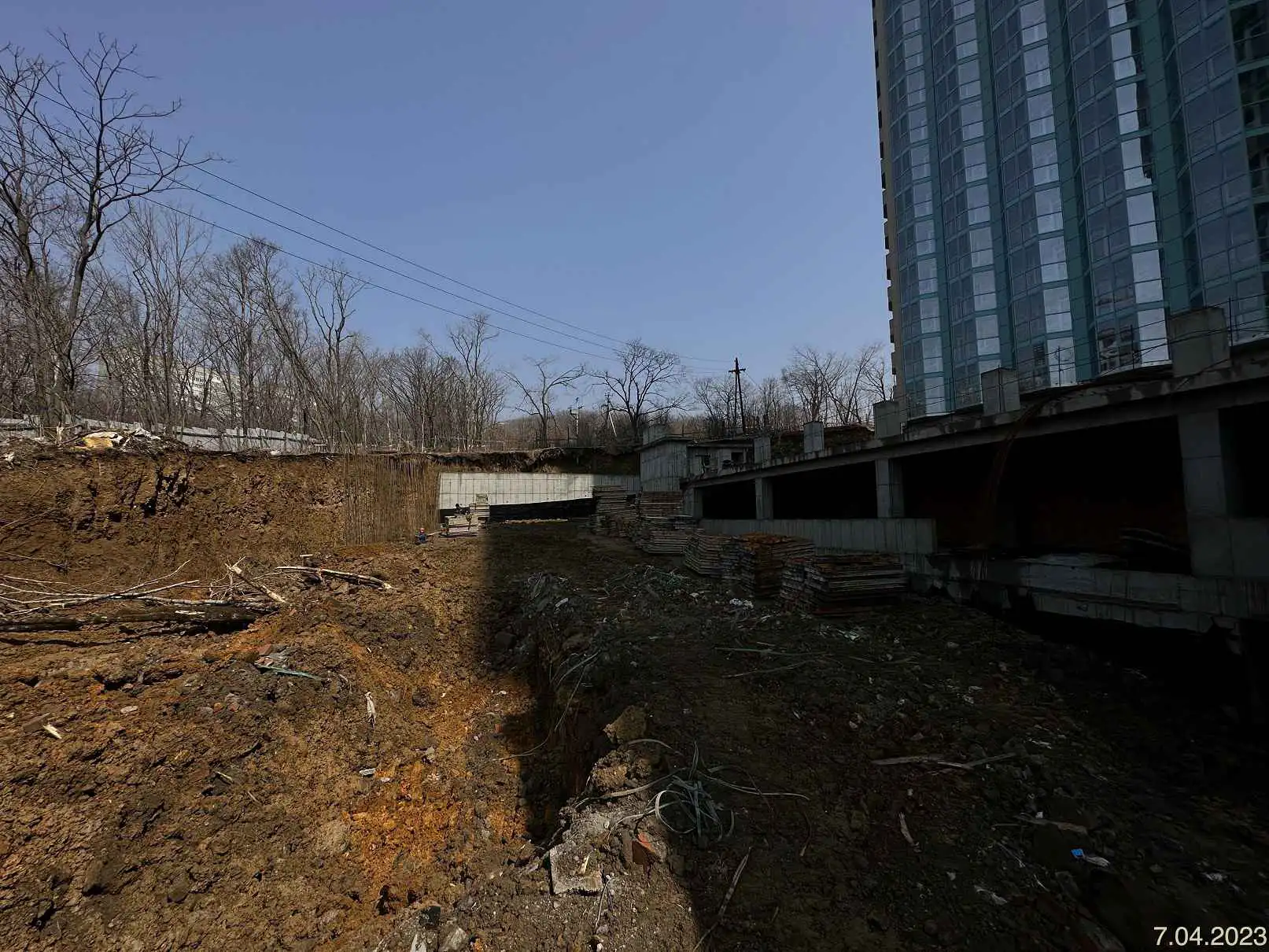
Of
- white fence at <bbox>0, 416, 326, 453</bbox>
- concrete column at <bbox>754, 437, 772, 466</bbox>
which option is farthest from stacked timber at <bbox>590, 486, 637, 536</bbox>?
white fence at <bbox>0, 416, 326, 453</bbox>

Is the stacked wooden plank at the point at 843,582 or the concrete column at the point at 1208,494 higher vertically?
the concrete column at the point at 1208,494

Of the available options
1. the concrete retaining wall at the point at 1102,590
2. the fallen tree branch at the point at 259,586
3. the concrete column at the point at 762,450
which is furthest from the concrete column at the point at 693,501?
the fallen tree branch at the point at 259,586

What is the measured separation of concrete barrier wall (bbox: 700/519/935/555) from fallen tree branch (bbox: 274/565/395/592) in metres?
11.5

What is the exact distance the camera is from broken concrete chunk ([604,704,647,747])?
5516mm

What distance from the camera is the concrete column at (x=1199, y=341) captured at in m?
7.70

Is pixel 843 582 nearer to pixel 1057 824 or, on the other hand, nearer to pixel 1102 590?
pixel 1102 590

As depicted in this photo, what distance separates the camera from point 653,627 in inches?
362

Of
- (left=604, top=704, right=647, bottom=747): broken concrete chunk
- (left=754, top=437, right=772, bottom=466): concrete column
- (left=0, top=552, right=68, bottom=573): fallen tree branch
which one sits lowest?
(left=604, top=704, right=647, bottom=747): broken concrete chunk

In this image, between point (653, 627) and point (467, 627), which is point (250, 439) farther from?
point (653, 627)

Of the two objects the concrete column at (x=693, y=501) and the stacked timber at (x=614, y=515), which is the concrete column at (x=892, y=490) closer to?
the stacked timber at (x=614, y=515)

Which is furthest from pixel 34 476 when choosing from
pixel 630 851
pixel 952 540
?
pixel 952 540

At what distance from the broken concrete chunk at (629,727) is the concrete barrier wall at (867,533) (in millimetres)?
9230

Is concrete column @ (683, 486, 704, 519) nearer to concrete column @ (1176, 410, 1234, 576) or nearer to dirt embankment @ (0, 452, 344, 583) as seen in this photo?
dirt embankment @ (0, 452, 344, 583)

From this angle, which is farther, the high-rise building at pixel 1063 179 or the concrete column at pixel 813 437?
the high-rise building at pixel 1063 179
